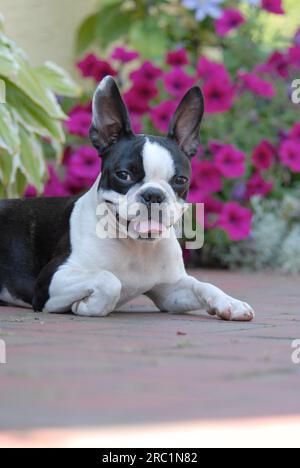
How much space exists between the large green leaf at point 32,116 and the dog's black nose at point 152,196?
2263mm

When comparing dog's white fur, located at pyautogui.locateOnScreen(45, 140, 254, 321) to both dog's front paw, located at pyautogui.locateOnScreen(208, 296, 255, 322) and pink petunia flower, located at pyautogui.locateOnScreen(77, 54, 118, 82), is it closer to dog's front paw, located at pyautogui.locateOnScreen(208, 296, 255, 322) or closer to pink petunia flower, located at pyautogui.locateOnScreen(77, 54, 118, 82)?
dog's front paw, located at pyautogui.locateOnScreen(208, 296, 255, 322)

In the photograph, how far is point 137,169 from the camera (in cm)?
396

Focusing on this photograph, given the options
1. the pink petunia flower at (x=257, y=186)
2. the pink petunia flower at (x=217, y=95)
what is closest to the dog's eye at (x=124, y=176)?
the pink petunia flower at (x=217, y=95)

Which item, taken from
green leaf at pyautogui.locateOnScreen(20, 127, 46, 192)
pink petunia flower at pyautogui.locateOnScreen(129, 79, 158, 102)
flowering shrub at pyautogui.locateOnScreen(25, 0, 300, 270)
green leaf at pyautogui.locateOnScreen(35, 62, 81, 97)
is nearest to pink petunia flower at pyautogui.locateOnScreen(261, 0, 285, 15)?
flowering shrub at pyautogui.locateOnScreen(25, 0, 300, 270)

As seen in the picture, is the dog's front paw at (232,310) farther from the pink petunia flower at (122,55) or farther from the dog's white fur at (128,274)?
the pink petunia flower at (122,55)

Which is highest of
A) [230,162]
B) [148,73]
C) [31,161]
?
[148,73]

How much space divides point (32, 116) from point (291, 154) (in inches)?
77.9

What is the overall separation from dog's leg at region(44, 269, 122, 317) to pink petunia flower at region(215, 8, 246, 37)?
4.10m

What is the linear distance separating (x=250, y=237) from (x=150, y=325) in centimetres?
335

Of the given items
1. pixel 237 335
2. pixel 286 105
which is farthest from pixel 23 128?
pixel 237 335

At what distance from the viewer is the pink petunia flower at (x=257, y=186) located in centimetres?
705

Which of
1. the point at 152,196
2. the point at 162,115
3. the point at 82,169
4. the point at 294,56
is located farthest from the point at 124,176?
the point at 294,56

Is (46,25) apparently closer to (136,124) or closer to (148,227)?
(136,124)

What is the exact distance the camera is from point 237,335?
11.4 ft
